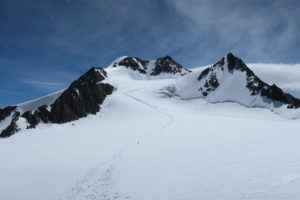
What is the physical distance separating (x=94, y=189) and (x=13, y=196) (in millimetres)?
4329

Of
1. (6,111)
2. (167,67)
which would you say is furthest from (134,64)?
(6,111)

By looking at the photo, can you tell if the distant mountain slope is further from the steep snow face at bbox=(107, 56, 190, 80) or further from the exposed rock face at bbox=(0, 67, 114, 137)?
the steep snow face at bbox=(107, 56, 190, 80)

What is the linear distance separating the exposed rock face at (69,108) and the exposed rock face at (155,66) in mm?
58245

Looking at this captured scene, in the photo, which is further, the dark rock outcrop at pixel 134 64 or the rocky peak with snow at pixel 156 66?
the dark rock outcrop at pixel 134 64

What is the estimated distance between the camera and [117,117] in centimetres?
A: 7025

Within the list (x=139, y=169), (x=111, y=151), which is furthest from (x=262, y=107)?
(x=139, y=169)

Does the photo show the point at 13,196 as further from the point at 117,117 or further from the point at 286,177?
the point at 117,117

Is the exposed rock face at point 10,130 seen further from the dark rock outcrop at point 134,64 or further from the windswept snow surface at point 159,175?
the dark rock outcrop at point 134,64

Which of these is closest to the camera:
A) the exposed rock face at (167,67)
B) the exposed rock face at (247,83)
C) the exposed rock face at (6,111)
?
the exposed rock face at (247,83)

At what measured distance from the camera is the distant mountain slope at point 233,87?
274 ft

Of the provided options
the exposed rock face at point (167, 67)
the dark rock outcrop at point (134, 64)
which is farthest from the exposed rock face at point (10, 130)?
the exposed rock face at point (167, 67)

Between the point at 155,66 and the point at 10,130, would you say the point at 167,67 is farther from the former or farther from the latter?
the point at 10,130

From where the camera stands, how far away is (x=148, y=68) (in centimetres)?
16338

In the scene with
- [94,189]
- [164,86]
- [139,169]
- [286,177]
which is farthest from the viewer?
[164,86]
